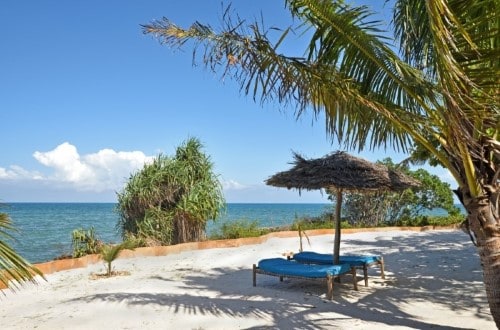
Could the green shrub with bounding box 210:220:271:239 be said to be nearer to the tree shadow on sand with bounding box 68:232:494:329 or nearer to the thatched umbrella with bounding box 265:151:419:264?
the tree shadow on sand with bounding box 68:232:494:329

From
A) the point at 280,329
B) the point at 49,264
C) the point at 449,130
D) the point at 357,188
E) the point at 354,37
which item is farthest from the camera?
the point at 49,264

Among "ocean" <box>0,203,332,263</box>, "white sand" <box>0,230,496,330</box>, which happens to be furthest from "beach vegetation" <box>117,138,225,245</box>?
"white sand" <box>0,230,496,330</box>

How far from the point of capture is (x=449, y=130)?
14.8 ft

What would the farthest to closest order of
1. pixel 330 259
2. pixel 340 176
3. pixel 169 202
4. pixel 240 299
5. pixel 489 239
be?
pixel 169 202 → pixel 330 259 → pixel 340 176 → pixel 240 299 → pixel 489 239

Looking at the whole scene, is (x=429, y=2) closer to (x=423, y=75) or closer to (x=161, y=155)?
(x=423, y=75)

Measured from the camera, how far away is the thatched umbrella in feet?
26.3

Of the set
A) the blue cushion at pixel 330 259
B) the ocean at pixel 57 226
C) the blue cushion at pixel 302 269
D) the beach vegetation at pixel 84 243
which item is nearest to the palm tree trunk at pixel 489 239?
the blue cushion at pixel 302 269

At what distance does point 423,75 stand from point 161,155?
1127 centimetres

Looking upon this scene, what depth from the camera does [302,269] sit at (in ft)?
25.0

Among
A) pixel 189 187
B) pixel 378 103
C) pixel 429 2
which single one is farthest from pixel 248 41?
pixel 189 187

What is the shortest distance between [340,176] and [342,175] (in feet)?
0.18

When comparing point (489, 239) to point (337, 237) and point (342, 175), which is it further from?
point (337, 237)

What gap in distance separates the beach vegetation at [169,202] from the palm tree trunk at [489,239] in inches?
396

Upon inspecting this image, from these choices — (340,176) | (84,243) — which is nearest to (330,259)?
(340,176)
